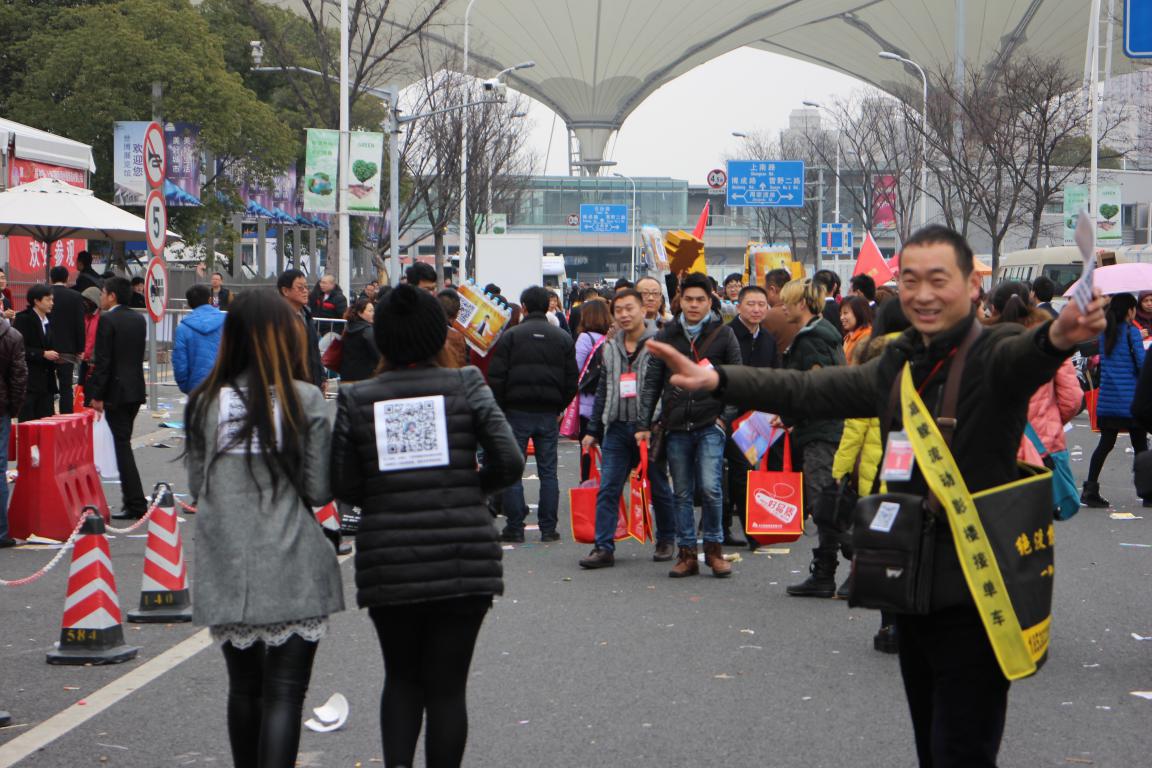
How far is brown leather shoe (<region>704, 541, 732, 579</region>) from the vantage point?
9.77 metres

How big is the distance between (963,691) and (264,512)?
2050mm

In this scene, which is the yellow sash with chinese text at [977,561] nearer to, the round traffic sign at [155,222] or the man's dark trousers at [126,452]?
the man's dark trousers at [126,452]

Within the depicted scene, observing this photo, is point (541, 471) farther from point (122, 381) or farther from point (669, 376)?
point (122, 381)

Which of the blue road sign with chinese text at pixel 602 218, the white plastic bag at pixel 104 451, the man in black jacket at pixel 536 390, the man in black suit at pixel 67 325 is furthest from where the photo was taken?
the blue road sign with chinese text at pixel 602 218

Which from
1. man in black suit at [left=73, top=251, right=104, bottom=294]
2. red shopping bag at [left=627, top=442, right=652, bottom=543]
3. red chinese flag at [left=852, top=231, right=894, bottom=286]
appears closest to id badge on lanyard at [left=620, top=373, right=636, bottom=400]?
red shopping bag at [left=627, top=442, right=652, bottom=543]

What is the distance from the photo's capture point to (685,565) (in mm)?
9820

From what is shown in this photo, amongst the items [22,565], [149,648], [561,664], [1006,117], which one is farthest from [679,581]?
[1006,117]

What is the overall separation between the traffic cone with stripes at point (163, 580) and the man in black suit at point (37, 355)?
6.77m

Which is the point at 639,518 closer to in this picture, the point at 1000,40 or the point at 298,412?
the point at 298,412

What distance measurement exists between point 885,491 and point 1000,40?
82026 millimetres

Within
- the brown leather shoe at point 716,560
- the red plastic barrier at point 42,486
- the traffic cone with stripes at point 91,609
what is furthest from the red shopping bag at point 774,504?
the red plastic barrier at point 42,486

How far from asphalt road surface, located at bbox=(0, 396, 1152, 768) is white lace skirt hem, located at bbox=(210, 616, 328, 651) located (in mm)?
1223

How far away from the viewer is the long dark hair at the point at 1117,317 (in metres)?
13.2

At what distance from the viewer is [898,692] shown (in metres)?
6.72
